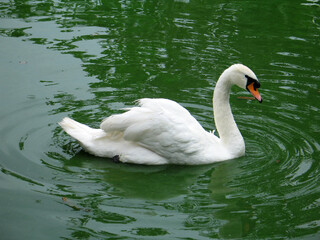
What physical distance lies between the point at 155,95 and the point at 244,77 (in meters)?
2.18

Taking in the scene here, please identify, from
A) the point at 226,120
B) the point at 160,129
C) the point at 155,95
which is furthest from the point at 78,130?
the point at 155,95

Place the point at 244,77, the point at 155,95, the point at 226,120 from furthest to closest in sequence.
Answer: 1. the point at 155,95
2. the point at 226,120
3. the point at 244,77

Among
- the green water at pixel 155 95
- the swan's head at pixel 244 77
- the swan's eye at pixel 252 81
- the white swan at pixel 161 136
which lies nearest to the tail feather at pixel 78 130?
the white swan at pixel 161 136

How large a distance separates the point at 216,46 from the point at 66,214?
20.7ft

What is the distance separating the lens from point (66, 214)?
6352 millimetres

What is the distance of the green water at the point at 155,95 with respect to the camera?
6.39 meters

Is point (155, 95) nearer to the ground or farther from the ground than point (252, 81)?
nearer to the ground

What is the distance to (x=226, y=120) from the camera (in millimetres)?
8109

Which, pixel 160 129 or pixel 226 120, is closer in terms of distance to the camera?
pixel 160 129

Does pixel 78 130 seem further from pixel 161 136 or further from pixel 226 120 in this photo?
pixel 226 120

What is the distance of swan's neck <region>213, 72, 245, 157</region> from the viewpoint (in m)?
7.96

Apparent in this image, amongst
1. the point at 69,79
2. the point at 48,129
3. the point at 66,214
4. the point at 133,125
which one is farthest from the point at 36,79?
the point at 66,214

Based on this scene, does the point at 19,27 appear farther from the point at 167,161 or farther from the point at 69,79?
the point at 167,161

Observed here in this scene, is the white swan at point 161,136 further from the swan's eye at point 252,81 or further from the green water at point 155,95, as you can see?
the green water at point 155,95
